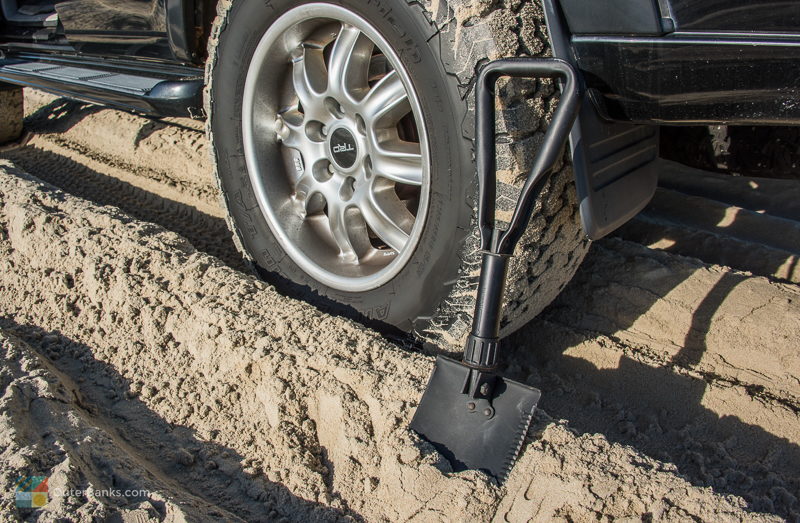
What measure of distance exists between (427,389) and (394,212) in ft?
2.18

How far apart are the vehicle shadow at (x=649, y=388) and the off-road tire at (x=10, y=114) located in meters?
4.22

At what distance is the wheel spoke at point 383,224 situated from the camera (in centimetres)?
210

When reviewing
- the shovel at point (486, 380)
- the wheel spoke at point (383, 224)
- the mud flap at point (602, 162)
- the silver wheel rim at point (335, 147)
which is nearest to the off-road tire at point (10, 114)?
the silver wheel rim at point (335, 147)

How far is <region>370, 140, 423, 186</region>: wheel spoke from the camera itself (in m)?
1.97

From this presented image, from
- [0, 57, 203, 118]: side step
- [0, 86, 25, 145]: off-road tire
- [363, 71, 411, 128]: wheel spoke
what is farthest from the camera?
[0, 86, 25, 145]: off-road tire

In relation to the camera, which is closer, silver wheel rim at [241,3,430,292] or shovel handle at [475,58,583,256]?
shovel handle at [475,58,583,256]

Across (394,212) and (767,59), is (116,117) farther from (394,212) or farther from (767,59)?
(767,59)

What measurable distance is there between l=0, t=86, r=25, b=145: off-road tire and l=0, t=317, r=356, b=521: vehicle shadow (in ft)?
10.6

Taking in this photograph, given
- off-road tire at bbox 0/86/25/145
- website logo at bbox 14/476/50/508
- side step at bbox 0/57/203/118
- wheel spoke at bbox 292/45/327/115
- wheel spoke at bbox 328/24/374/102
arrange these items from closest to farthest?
1. website logo at bbox 14/476/50/508
2. wheel spoke at bbox 328/24/374/102
3. wheel spoke at bbox 292/45/327/115
4. side step at bbox 0/57/203/118
5. off-road tire at bbox 0/86/25/145

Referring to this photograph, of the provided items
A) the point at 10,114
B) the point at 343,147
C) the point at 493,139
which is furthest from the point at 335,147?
the point at 10,114

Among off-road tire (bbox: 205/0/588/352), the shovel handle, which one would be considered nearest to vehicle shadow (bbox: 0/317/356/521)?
off-road tire (bbox: 205/0/588/352)

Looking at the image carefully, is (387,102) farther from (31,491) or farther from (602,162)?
(31,491)

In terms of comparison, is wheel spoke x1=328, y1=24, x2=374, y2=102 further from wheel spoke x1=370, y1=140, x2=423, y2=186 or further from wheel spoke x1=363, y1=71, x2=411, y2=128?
wheel spoke x1=370, y1=140, x2=423, y2=186

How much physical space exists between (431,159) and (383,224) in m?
0.38
